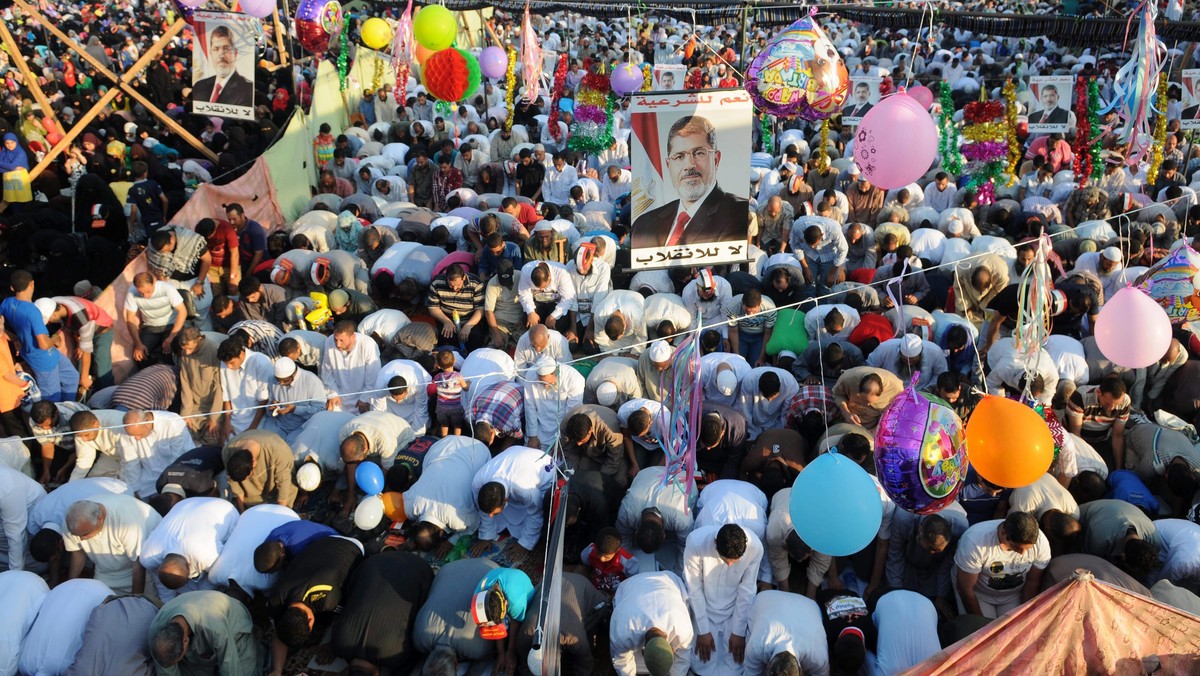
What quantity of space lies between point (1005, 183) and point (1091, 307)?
3.03 m

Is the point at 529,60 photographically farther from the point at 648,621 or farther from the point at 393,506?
the point at 648,621

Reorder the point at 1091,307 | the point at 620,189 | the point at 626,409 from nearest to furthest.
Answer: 1. the point at 626,409
2. the point at 1091,307
3. the point at 620,189

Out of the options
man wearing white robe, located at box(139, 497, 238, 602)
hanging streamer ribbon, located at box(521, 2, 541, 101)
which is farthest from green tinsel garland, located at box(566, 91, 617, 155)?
man wearing white robe, located at box(139, 497, 238, 602)

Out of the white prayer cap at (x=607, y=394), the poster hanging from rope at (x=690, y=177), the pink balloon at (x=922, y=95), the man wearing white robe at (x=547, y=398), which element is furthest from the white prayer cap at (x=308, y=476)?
the pink balloon at (x=922, y=95)

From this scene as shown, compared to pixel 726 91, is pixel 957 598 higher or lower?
lower

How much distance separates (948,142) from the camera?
9.56 m

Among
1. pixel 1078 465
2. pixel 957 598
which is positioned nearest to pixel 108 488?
pixel 957 598

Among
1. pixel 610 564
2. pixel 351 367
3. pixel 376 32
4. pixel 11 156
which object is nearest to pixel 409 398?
pixel 351 367

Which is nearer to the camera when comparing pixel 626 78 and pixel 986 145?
pixel 986 145

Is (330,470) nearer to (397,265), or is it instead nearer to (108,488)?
(108,488)

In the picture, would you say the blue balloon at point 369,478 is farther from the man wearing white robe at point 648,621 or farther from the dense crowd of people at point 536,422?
the man wearing white robe at point 648,621

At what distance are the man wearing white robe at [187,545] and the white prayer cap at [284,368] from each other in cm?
129

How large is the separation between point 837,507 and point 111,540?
12.2 ft

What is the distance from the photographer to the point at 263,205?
31.1ft
